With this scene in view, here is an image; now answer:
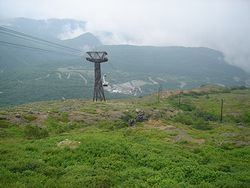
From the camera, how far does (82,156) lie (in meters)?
26.1

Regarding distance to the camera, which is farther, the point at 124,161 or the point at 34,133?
the point at 34,133

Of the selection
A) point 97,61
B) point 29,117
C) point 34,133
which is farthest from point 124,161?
point 97,61

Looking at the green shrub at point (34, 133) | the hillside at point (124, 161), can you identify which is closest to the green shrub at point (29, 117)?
the hillside at point (124, 161)

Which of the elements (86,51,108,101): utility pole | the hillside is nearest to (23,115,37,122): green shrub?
the hillside

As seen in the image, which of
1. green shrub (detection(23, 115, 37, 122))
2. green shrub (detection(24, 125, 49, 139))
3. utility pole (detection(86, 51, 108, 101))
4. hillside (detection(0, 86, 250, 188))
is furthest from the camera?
utility pole (detection(86, 51, 108, 101))

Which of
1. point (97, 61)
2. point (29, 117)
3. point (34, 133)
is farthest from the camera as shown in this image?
point (97, 61)

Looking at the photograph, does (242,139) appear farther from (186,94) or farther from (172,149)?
(186,94)

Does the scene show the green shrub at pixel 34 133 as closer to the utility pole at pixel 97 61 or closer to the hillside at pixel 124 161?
the hillside at pixel 124 161

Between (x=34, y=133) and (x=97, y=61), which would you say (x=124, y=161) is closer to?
(x=34, y=133)

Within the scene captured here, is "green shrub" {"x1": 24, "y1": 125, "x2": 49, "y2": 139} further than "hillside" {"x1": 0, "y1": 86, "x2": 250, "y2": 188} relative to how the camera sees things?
Yes

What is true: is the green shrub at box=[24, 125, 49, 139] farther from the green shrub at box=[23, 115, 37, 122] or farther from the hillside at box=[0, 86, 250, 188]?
the green shrub at box=[23, 115, 37, 122]

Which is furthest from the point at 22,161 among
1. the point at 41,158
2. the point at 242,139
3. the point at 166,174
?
the point at 242,139

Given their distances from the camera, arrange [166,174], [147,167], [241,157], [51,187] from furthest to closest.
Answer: [241,157] < [147,167] < [166,174] < [51,187]

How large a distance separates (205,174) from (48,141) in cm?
1547
